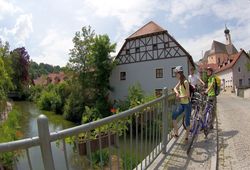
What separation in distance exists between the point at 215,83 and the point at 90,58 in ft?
81.4

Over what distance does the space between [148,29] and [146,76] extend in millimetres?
5199

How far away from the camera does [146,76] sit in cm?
3039

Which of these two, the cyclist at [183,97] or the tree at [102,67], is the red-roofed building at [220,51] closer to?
the tree at [102,67]

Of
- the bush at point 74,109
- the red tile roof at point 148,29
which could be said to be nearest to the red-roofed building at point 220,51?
the red tile roof at point 148,29

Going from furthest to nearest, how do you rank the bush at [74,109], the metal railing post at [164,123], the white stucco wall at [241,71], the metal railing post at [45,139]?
1. the white stucco wall at [241,71]
2. the bush at [74,109]
3. the metal railing post at [164,123]
4. the metal railing post at [45,139]

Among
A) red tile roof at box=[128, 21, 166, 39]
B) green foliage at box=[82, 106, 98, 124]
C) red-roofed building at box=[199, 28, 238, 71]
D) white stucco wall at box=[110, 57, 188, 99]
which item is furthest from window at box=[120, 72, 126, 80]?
red-roofed building at box=[199, 28, 238, 71]

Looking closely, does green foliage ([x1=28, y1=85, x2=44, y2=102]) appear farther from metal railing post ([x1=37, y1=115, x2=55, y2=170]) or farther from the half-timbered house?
metal railing post ([x1=37, y1=115, x2=55, y2=170])

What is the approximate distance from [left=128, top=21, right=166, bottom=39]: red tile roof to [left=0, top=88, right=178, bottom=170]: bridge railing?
962 inches

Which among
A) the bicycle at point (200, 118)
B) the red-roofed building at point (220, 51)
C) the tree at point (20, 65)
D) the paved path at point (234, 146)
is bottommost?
the paved path at point (234, 146)

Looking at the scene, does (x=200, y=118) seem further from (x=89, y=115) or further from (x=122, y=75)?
(x=122, y=75)

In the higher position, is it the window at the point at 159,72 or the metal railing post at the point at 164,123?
the window at the point at 159,72

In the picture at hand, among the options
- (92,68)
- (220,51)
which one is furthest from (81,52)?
(220,51)

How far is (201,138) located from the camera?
610 centimetres

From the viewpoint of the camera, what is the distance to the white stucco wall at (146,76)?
28.8m
